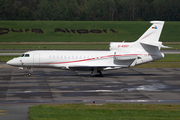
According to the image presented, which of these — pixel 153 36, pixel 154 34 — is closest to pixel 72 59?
pixel 153 36

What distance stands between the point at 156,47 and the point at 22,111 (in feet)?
72.7

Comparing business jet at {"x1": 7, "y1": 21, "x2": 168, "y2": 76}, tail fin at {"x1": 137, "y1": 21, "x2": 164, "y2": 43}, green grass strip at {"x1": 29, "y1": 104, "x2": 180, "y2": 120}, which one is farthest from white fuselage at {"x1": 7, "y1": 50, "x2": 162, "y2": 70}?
green grass strip at {"x1": 29, "y1": 104, "x2": 180, "y2": 120}

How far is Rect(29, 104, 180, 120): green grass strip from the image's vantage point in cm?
1723

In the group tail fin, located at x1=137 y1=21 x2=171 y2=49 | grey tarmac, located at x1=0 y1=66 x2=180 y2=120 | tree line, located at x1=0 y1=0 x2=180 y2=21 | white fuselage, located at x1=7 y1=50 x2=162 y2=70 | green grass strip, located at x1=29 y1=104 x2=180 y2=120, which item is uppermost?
tree line, located at x1=0 y1=0 x2=180 y2=21

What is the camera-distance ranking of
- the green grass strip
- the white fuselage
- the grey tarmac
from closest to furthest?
1. the green grass strip
2. the grey tarmac
3. the white fuselage

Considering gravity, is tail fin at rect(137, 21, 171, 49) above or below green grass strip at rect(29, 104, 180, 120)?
above

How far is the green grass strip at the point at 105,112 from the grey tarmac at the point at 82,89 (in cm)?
128

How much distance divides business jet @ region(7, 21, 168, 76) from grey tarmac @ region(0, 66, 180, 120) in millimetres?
1484

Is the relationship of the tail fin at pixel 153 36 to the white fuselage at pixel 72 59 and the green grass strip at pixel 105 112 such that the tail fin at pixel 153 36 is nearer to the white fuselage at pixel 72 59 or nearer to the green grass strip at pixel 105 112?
the white fuselage at pixel 72 59

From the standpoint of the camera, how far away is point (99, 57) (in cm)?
3594

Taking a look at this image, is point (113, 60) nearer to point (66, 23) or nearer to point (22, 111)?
point (22, 111)

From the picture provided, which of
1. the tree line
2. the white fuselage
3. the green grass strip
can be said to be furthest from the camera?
the tree line

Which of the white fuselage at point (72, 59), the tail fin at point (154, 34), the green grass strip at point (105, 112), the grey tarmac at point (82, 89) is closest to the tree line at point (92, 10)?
the tail fin at point (154, 34)

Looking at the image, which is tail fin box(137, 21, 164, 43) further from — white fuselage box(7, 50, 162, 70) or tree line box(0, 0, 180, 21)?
tree line box(0, 0, 180, 21)
